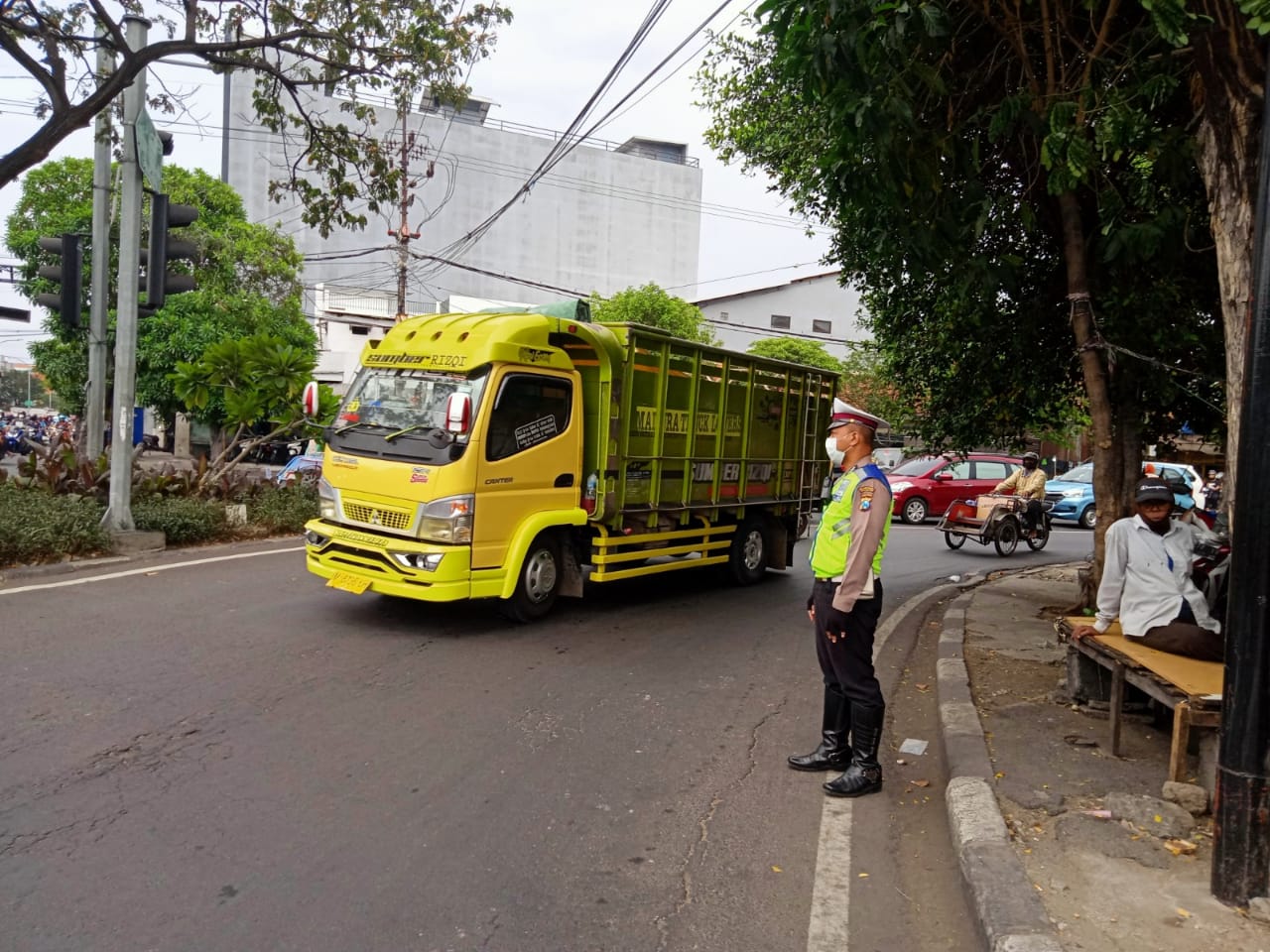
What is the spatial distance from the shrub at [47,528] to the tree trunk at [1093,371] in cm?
970

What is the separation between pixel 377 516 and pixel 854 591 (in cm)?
427

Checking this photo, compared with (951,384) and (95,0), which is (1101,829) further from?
(95,0)

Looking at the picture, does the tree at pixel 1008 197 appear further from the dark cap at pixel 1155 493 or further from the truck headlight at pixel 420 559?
the truck headlight at pixel 420 559

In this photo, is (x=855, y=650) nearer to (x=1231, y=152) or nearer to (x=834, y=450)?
(x=834, y=450)

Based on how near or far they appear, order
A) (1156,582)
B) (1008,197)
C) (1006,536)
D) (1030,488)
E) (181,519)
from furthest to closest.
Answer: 1. (1030,488)
2. (1006,536)
3. (181,519)
4. (1008,197)
5. (1156,582)

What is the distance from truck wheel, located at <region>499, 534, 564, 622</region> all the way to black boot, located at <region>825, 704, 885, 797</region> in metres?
3.69

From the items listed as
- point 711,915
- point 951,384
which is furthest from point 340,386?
point 711,915

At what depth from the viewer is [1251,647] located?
10.9 ft

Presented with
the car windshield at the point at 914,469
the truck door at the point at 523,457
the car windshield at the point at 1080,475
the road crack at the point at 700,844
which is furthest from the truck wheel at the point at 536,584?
the car windshield at the point at 1080,475

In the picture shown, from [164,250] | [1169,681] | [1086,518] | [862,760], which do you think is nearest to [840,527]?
[862,760]

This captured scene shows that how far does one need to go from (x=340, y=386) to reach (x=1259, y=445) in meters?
37.2

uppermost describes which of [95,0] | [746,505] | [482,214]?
[482,214]

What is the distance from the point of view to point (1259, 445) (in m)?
3.32

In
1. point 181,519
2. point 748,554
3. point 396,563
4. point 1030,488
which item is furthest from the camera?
point 1030,488
